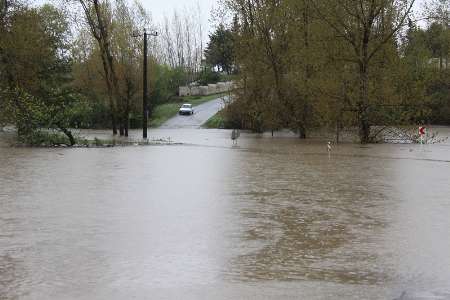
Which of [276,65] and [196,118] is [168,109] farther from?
[276,65]

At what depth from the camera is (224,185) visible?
1700 cm

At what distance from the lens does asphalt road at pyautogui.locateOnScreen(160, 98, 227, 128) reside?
235 ft

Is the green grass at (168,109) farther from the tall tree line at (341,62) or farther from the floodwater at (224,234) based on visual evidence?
the floodwater at (224,234)

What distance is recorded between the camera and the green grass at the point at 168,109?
76.5 meters

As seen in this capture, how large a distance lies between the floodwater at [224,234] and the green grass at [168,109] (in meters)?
55.3

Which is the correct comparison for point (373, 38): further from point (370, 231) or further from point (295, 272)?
point (295, 272)

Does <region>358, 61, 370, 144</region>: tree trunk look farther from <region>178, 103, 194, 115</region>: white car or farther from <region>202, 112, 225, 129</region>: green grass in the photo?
<region>178, 103, 194, 115</region>: white car

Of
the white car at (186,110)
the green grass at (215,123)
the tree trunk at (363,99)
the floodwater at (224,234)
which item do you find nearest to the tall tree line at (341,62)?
the tree trunk at (363,99)

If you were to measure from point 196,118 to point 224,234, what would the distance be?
67.4 m

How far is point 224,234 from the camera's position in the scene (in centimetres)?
1033

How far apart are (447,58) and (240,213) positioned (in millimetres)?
67726

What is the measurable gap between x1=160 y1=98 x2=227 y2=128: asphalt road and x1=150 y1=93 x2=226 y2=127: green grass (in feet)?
3.85

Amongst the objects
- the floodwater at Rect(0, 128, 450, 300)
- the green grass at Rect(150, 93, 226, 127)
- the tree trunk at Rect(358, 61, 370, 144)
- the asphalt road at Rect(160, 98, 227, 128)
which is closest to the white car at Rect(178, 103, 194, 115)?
the asphalt road at Rect(160, 98, 227, 128)

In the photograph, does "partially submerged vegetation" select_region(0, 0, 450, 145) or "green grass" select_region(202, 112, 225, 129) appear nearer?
"partially submerged vegetation" select_region(0, 0, 450, 145)
